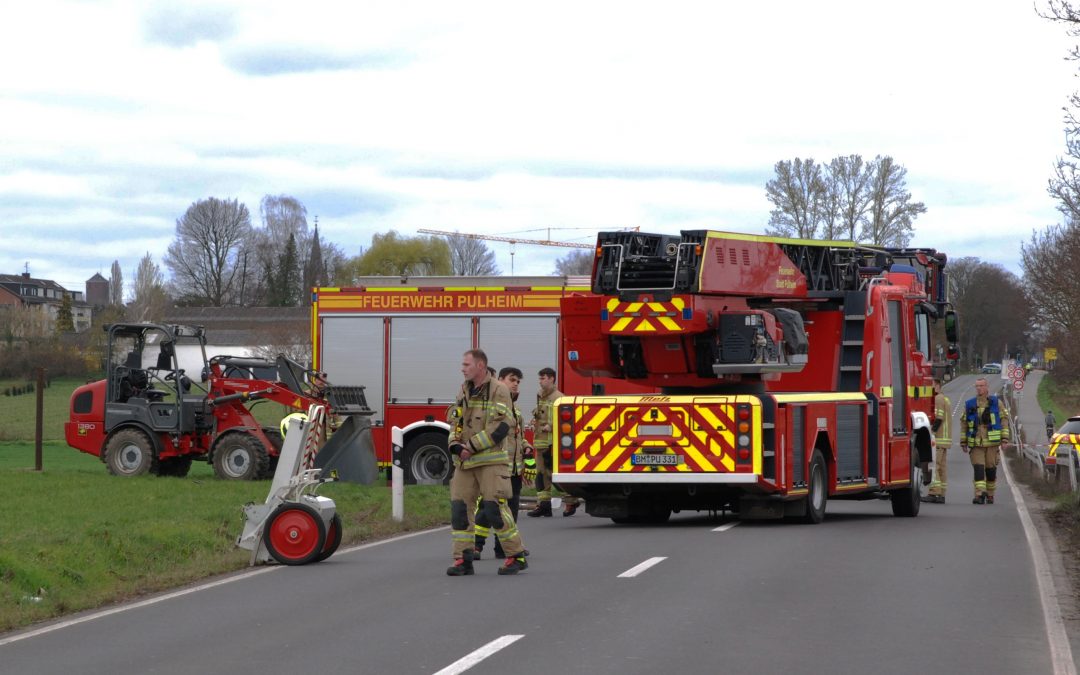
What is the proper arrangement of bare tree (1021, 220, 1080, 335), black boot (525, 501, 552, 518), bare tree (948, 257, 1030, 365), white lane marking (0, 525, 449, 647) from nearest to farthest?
1. white lane marking (0, 525, 449, 647)
2. black boot (525, 501, 552, 518)
3. bare tree (1021, 220, 1080, 335)
4. bare tree (948, 257, 1030, 365)

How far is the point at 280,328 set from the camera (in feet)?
322

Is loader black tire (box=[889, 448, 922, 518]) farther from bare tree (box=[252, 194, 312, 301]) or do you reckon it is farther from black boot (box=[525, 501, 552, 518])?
bare tree (box=[252, 194, 312, 301])

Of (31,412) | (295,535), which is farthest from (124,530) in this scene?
(31,412)

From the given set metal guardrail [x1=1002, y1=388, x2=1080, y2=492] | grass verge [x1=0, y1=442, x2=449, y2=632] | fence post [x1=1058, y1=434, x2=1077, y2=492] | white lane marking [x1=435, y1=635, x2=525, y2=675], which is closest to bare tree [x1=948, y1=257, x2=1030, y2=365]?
metal guardrail [x1=1002, y1=388, x2=1080, y2=492]

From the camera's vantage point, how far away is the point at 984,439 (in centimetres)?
2252

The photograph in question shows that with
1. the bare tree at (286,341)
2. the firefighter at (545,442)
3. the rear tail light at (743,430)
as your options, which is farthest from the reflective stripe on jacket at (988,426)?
the bare tree at (286,341)

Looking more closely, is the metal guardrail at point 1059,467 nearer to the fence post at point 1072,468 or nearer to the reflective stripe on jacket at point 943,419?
the fence post at point 1072,468

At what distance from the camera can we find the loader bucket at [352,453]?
23.7 meters

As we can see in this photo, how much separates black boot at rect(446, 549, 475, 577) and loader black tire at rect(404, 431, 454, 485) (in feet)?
40.1

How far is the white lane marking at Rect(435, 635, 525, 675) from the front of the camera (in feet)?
26.5

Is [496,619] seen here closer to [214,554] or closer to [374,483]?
[214,554]

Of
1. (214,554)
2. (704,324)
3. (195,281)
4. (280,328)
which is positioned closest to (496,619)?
(214,554)

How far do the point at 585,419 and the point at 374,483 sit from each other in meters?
7.59

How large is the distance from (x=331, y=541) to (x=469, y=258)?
104567mm
